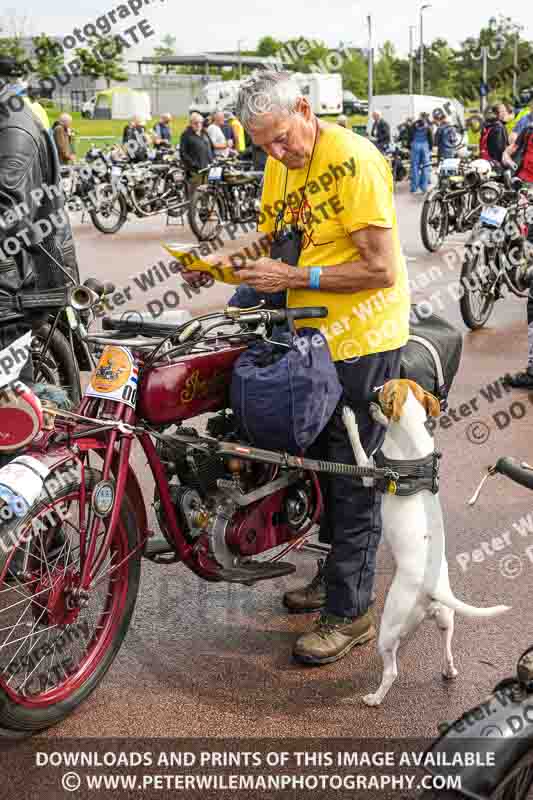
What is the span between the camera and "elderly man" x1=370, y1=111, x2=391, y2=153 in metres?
30.4

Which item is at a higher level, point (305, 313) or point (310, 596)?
point (305, 313)

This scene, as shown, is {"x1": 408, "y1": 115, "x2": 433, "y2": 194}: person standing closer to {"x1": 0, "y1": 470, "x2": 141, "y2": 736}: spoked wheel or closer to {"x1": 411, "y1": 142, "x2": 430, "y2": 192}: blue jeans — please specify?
{"x1": 411, "y1": 142, "x2": 430, "y2": 192}: blue jeans

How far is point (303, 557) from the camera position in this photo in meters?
4.41

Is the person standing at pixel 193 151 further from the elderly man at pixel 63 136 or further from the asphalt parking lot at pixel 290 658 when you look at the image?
the asphalt parking lot at pixel 290 658

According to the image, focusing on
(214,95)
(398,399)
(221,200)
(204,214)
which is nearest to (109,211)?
(204,214)

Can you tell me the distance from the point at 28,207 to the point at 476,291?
575 cm

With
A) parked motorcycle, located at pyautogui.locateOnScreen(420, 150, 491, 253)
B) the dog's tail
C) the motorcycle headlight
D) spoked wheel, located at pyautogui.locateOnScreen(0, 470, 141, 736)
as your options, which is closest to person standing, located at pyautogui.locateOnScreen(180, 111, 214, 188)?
parked motorcycle, located at pyautogui.locateOnScreen(420, 150, 491, 253)

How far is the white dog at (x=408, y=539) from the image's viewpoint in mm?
3258

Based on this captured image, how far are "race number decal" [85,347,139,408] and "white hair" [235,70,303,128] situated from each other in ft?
2.79

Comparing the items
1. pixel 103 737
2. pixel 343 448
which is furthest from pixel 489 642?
pixel 103 737

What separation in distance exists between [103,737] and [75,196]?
621 inches

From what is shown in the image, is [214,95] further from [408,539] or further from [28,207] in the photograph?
[408,539]

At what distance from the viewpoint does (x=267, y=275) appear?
3.26 metres

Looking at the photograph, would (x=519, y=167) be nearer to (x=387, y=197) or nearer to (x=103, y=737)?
(x=387, y=197)
